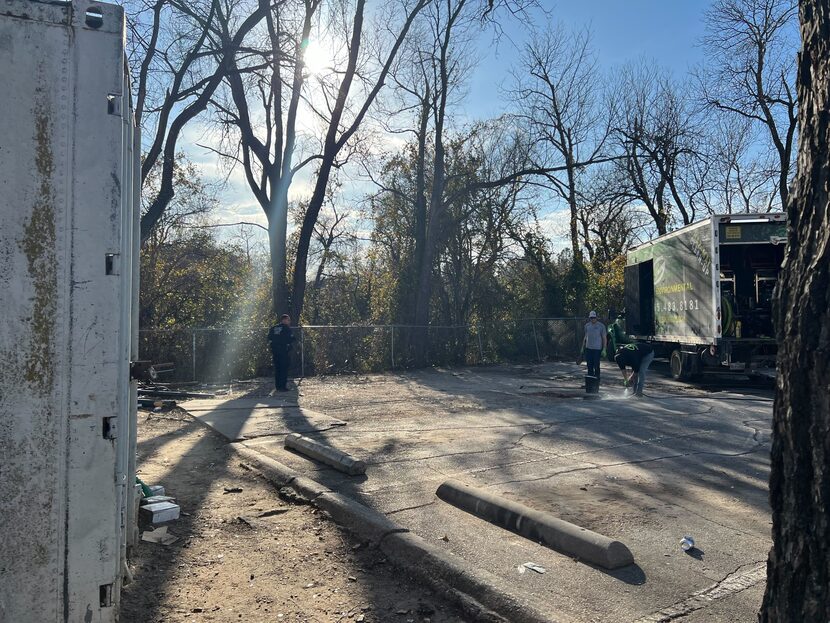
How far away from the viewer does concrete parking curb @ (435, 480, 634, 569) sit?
4.48 metres

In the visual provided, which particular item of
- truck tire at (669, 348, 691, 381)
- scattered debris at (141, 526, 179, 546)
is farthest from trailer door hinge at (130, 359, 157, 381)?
truck tire at (669, 348, 691, 381)

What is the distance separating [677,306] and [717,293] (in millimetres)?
2265

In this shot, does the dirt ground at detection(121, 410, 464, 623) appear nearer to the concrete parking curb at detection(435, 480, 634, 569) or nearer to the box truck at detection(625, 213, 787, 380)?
the concrete parking curb at detection(435, 480, 634, 569)

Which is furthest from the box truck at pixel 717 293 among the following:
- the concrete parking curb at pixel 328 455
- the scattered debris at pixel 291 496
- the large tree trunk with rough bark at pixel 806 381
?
the large tree trunk with rough bark at pixel 806 381

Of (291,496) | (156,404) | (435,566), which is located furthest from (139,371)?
(156,404)

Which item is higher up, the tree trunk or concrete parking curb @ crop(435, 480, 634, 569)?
the tree trunk

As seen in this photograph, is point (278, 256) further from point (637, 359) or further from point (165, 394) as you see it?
point (637, 359)

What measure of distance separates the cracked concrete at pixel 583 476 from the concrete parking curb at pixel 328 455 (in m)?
0.12

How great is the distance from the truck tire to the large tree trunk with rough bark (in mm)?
15285

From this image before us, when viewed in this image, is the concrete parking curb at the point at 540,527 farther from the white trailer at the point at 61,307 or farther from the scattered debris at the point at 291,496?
the white trailer at the point at 61,307

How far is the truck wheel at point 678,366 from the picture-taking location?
1684 centimetres

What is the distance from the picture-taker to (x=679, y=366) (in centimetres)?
1717

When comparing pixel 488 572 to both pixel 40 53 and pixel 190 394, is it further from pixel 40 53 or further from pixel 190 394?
pixel 190 394

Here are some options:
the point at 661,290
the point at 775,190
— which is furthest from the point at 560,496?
the point at 775,190
